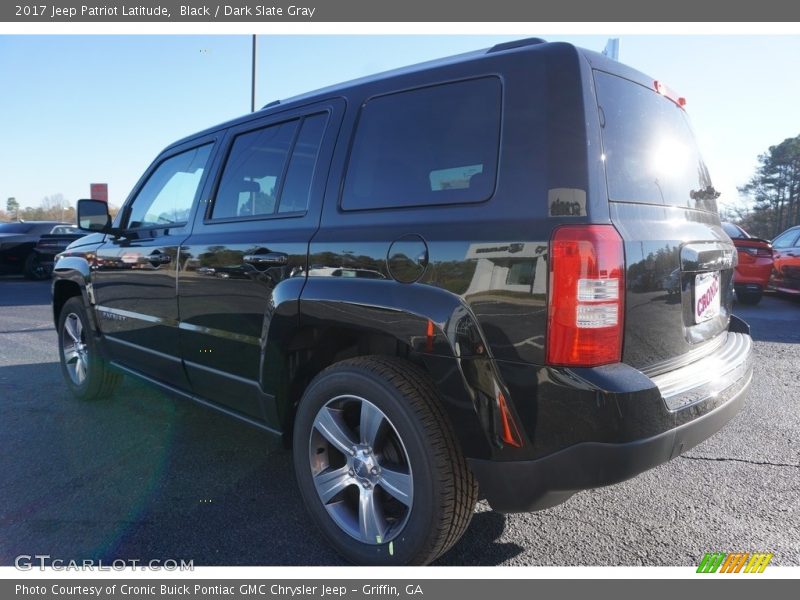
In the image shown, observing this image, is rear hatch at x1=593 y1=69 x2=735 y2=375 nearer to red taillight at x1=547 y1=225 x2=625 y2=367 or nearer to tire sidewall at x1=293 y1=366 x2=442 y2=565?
red taillight at x1=547 y1=225 x2=625 y2=367

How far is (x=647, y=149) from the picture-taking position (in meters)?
2.21

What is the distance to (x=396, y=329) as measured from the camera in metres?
2.07

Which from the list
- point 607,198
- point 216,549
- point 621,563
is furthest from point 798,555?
point 216,549

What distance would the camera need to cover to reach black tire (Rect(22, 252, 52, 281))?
565 inches

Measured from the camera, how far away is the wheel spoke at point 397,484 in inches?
80.8

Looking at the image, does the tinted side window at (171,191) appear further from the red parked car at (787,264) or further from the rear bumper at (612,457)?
the red parked car at (787,264)

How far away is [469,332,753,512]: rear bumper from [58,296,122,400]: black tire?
3.36 metres

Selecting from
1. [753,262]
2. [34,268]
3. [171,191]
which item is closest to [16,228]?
[34,268]

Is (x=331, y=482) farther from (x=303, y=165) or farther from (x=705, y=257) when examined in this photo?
(x=705, y=257)

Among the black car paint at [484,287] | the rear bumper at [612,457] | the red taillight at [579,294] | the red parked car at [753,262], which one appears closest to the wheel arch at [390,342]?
the black car paint at [484,287]

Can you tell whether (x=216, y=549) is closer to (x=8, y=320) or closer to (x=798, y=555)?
(x=798, y=555)

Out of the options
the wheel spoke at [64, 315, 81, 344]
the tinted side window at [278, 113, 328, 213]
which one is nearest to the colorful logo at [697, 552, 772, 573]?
the tinted side window at [278, 113, 328, 213]

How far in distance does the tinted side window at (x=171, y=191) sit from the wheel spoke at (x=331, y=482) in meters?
1.85

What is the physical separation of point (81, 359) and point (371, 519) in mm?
3376
